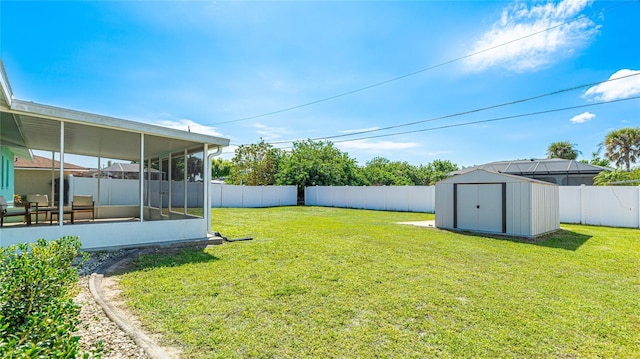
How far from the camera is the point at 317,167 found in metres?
22.8

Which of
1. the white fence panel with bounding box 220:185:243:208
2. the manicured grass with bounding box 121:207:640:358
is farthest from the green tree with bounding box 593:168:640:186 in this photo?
the white fence panel with bounding box 220:185:243:208

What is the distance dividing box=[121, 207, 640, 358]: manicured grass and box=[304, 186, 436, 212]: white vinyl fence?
9.72 meters

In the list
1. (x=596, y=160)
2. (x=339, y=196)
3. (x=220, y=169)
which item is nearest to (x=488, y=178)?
(x=339, y=196)

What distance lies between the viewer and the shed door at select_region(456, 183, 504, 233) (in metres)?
9.21

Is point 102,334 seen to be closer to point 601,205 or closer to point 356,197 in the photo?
point 601,205

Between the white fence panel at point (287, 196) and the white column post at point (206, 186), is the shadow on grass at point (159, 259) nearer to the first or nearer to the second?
the white column post at point (206, 186)

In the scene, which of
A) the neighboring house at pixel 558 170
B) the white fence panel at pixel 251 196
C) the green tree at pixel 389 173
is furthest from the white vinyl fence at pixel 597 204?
the green tree at pixel 389 173

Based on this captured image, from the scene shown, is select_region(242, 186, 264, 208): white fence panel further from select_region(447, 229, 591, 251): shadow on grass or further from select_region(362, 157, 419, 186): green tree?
select_region(447, 229, 591, 251): shadow on grass

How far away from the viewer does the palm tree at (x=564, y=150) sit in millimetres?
29062

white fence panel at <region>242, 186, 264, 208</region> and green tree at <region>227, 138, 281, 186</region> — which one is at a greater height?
green tree at <region>227, 138, 281, 186</region>

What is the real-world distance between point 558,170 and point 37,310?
23.9 metres

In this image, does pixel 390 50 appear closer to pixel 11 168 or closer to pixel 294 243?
pixel 294 243

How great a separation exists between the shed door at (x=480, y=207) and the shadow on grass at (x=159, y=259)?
25.3ft

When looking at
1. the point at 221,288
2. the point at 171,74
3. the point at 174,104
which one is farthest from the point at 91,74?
the point at 221,288
